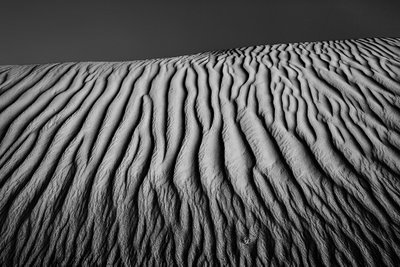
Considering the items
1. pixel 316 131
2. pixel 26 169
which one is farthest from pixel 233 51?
pixel 26 169

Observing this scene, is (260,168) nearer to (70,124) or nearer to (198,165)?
(198,165)

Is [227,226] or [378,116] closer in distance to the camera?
[227,226]

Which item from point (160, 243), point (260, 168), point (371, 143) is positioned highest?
point (371, 143)

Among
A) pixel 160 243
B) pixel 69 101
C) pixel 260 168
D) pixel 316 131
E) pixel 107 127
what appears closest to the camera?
pixel 160 243

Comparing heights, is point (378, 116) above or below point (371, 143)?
above

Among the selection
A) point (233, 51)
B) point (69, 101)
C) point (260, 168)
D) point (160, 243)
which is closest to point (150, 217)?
point (160, 243)

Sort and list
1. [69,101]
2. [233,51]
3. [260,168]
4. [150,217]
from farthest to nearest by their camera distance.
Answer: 1. [233,51]
2. [69,101]
3. [260,168]
4. [150,217]

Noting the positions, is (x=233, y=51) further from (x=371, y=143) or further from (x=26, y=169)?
(x=26, y=169)
